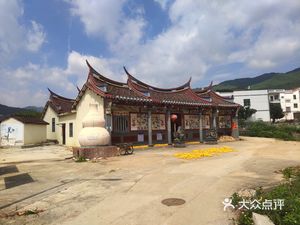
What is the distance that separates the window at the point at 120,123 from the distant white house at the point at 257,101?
1900 inches

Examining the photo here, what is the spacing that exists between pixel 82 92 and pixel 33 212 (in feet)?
53.7

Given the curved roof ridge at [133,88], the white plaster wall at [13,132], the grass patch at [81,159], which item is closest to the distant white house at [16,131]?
→ the white plaster wall at [13,132]

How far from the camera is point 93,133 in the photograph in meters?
15.0

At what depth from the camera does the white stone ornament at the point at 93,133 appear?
15008 mm

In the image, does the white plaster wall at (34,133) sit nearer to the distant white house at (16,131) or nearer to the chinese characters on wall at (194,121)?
the distant white house at (16,131)

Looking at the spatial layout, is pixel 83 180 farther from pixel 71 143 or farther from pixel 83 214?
pixel 71 143

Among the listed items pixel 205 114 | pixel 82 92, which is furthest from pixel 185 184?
pixel 205 114

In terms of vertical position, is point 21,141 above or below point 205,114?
below

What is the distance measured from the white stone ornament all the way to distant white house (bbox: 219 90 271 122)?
52254 mm

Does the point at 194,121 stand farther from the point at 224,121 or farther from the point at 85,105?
the point at 85,105

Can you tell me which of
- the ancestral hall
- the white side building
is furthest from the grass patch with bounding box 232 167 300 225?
the white side building

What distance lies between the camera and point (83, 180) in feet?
30.1

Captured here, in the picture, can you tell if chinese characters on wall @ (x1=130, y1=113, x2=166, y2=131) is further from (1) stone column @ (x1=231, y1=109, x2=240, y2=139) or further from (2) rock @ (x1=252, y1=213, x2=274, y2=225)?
(2) rock @ (x1=252, y1=213, x2=274, y2=225)


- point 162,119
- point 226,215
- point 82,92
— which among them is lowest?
point 226,215
